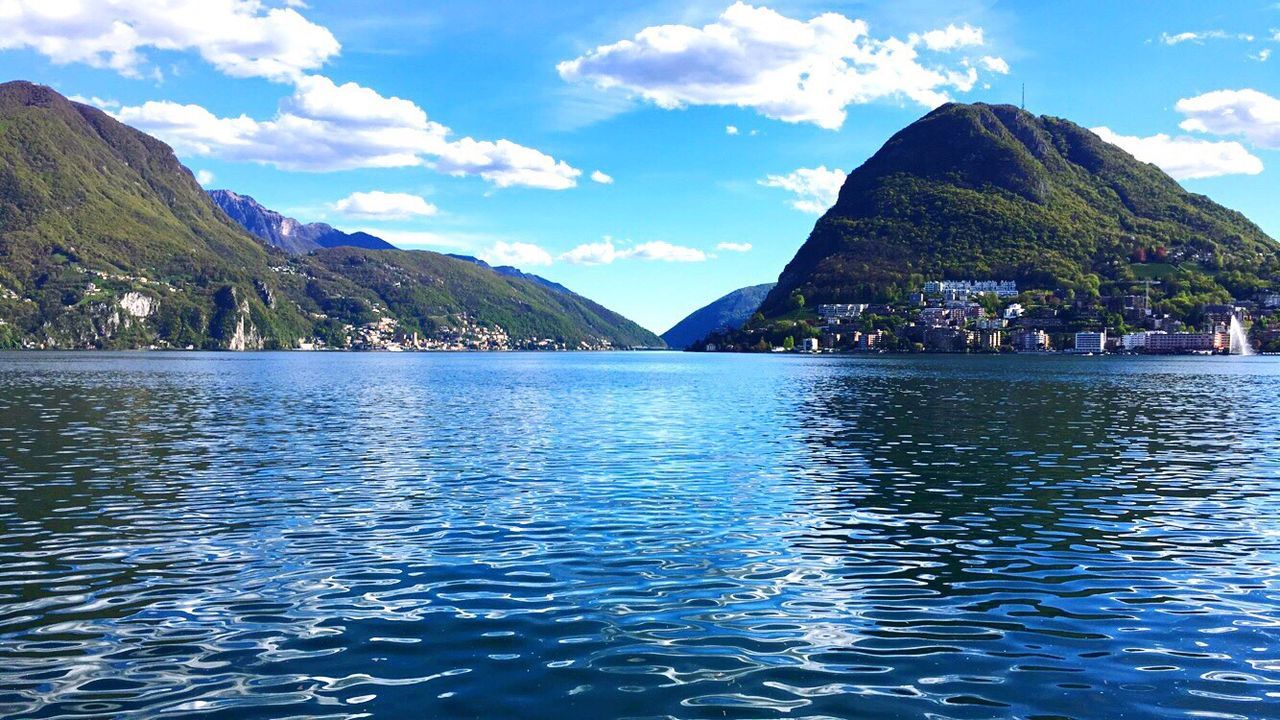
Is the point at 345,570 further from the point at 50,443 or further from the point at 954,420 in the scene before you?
the point at 954,420

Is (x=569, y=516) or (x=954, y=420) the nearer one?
(x=569, y=516)

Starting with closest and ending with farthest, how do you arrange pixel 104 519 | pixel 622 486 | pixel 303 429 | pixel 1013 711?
pixel 1013 711 → pixel 104 519 → pixel 622 486 → pixel 303 429

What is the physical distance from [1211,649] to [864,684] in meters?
7.52

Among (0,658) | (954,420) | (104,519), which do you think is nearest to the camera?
(0,658)

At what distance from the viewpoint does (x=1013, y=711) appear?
13945mm

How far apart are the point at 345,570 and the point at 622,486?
16208 millimetres

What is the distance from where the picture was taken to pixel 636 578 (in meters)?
22.2

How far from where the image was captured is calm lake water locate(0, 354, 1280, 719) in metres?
14.8

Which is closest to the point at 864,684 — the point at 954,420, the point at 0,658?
the point at 0,658

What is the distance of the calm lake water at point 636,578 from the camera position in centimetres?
1484

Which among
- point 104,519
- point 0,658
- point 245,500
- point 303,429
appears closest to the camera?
point 0,658

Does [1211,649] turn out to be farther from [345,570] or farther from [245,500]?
[245,500]

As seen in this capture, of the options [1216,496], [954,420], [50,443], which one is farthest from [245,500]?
[954,420]

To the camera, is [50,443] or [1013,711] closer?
[1013,711]
